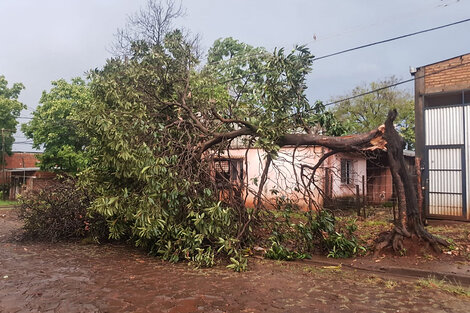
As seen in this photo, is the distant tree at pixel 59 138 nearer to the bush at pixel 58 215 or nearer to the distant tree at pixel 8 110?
the distant tree at pixel 8 110

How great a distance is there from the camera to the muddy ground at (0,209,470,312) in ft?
15.9

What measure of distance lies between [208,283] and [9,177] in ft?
89.4

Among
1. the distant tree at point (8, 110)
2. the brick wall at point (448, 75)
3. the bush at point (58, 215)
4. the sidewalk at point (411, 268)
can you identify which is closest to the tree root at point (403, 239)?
the sidewalk at point (411, 268)

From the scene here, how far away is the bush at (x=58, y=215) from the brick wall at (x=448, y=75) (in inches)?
423

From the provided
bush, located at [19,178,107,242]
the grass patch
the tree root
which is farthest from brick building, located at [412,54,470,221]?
bush, located at [19,178,107,242]

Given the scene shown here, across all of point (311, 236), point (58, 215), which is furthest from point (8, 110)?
point (311, 236)

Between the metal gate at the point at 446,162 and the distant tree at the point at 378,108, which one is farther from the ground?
the distant tree at the point at 378,108

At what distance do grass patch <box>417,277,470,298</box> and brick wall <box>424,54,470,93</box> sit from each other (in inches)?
319

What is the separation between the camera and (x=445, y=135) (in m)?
12.4

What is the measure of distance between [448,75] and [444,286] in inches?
358

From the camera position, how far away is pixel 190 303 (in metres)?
5.02

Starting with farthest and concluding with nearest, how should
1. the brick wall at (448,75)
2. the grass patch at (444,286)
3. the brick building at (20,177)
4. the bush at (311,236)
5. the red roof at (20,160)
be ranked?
the red roof at (20,160) < the brick building at (20,177) < the brick wall at (448,75) < the bush at (311,236) < the grass patch at (444,286)

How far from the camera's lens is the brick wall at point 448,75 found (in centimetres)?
1208

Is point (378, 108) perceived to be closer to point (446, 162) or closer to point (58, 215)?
point (446, 162)
